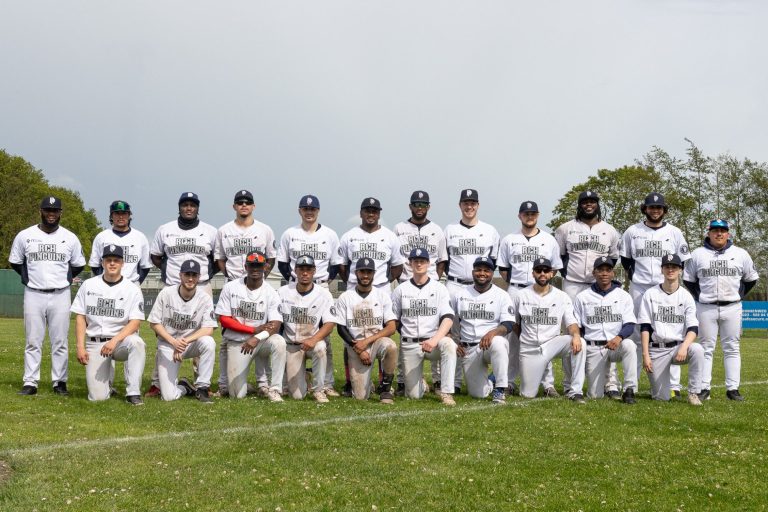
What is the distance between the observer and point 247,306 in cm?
924

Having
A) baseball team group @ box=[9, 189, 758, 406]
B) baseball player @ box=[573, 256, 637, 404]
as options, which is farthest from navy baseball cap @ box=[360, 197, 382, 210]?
baseball player @ box=[573, 256, 637, 404]

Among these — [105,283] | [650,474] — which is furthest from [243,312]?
[650,474]

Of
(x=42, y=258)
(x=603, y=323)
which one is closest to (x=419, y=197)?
(x=603, y=323)

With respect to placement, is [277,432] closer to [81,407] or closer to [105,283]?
[81,407]

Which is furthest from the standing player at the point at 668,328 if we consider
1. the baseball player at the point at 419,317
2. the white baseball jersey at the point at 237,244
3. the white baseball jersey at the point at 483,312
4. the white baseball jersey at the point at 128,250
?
the white baseball jersey at the point at 128,250

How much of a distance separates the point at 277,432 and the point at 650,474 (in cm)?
324

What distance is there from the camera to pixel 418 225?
10156 millimetres

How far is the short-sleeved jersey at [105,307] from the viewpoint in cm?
891

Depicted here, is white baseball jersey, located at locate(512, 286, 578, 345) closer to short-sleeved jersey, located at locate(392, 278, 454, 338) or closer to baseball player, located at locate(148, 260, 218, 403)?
short-sleeved jersey, located at locate(392, 278, 454, 338)

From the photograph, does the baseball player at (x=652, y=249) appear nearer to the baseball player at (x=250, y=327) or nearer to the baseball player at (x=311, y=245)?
the baseball player at (x=311, y=245)

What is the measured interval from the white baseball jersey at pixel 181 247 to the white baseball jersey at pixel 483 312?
3.36 m

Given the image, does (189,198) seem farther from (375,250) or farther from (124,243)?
(375,250)

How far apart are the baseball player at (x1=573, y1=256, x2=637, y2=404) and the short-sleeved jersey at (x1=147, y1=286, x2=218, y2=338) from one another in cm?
458

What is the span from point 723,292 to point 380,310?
4318mm
